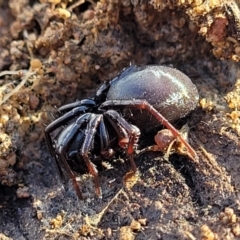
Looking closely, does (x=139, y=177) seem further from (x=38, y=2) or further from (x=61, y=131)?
(x=38, y=2)

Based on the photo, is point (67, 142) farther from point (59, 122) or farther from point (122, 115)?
point (122, 115)

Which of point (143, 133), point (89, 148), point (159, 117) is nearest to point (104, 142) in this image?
point (89, 148)

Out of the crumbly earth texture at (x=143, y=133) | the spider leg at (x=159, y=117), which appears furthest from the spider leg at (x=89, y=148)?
the spider leg at (x=159, y=117)

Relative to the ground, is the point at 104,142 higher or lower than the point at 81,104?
lower

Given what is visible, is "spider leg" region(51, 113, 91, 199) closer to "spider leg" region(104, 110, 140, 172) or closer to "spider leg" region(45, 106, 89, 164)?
"spider leg" region(45, 106, 89, 164)

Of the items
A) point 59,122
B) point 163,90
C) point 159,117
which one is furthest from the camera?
point 59,122

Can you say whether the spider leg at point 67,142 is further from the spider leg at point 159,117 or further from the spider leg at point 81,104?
the spider leg at point 159,117

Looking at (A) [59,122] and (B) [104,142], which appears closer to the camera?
(B) [104,142]

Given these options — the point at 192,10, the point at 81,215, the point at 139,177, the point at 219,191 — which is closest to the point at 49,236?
the point at 81,215
